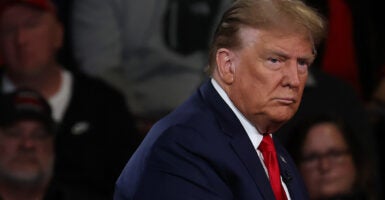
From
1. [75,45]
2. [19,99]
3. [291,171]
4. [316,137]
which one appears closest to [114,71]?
[75,45]

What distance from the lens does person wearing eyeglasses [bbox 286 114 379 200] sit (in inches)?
152

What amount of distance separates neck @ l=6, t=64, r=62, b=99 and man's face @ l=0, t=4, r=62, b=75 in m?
0.02

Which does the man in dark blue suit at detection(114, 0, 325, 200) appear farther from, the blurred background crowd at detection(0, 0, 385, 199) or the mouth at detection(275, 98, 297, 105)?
the blurred background crowd at detection(0, 0, 385, 199)

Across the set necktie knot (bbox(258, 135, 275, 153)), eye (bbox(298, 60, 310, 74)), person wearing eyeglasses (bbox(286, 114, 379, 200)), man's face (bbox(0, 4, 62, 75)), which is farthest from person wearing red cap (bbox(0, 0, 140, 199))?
eye (bbox(298, 60, 310, 74))

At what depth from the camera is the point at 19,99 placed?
3.79 metres

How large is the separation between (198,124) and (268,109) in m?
0.14

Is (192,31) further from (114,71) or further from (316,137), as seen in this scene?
(316,137)

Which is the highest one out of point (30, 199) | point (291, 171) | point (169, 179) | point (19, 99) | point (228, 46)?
point (228, 46)

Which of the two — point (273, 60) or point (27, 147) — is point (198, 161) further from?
point (27, 147)

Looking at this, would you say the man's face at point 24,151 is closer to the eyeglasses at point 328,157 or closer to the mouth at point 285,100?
the eyeglasses at point 328,157

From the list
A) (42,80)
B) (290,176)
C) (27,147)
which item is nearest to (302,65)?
(290,176)

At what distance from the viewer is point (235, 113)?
2.12 m

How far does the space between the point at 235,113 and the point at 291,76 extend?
0.14m

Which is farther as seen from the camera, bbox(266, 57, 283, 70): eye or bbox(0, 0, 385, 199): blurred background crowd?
bbox(0, 0, 385, 199): blurred background crowd
